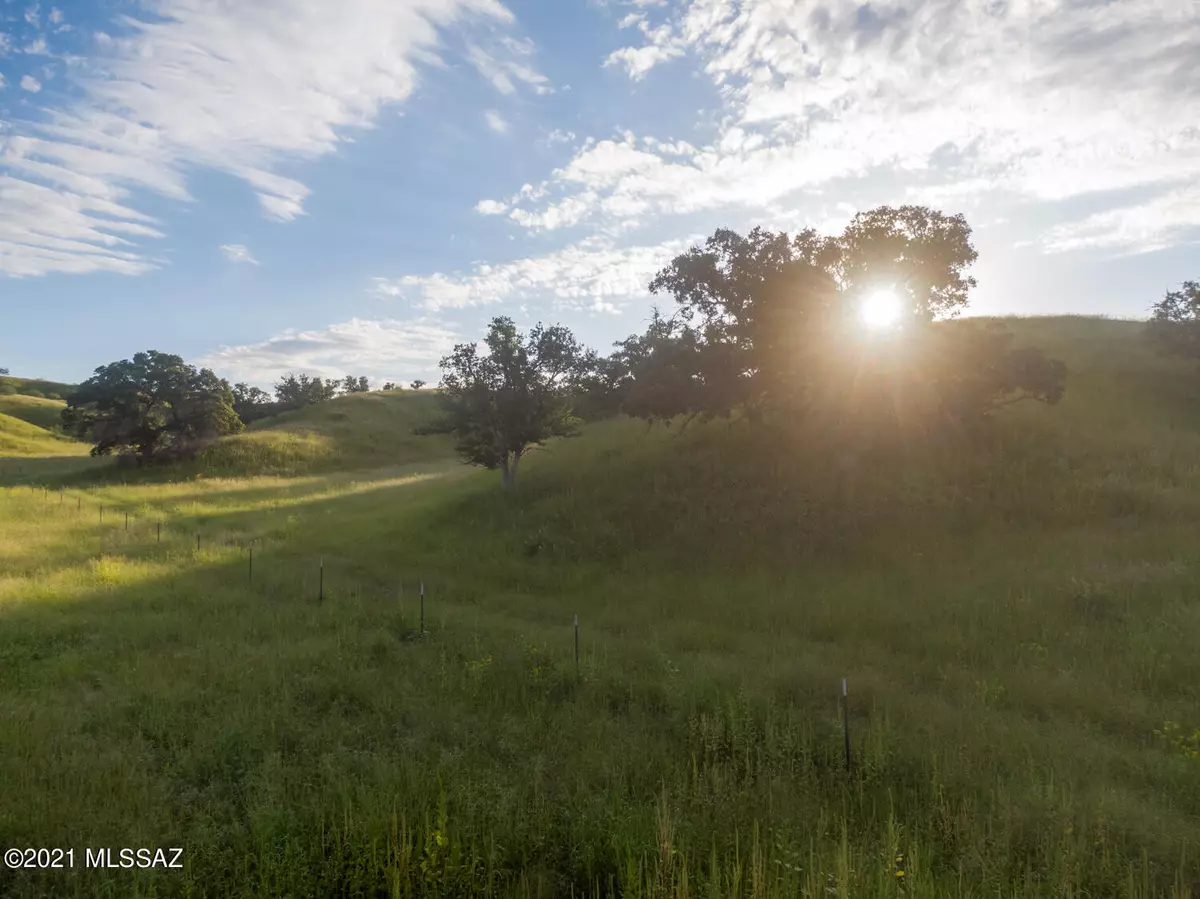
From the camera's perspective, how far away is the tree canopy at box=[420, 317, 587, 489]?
27.0 metres

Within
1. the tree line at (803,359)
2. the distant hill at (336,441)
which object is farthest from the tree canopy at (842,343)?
the distant hill at (336,441)

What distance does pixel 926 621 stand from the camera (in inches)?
508

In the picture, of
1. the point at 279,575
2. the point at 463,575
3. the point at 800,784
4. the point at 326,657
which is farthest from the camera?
the point at 463,575

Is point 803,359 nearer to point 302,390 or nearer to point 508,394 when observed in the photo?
point 508,394

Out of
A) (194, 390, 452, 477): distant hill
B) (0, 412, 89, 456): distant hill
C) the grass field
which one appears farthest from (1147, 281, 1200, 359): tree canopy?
(0, 412, 89, 456): distant hill

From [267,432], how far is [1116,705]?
196ft

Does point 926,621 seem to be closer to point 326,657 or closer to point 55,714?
point 326,657

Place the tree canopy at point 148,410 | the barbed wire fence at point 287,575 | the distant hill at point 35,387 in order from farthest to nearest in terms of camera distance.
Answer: the distant hill at point 35,387 < the tree canopy at point 148,410 < the barbed wire fence at point 287,575

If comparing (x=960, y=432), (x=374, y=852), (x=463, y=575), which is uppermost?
(x=960, y=432)

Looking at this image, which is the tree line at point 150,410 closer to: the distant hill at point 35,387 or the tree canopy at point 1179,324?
the tree canopy at point 1179,324

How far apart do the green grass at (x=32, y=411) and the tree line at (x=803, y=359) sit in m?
105

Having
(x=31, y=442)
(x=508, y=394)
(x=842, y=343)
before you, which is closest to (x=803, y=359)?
(x=842, y=343)

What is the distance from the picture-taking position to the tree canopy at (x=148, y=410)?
44.5 metres

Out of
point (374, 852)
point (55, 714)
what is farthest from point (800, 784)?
point (55, 714)
